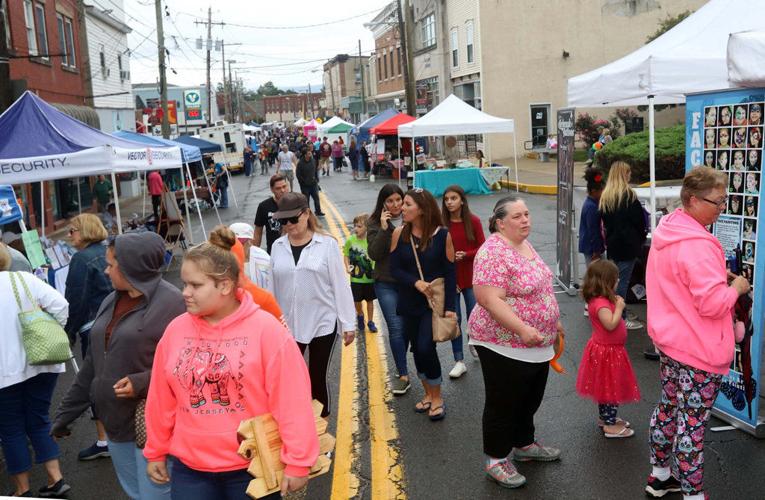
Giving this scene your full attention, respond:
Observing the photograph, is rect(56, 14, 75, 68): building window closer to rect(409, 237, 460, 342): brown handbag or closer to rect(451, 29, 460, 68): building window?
rect(451, 29, 460, 68): building window

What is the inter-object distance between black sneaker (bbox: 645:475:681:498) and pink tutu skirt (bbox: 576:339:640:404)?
0.84m

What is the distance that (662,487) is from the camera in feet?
14.7

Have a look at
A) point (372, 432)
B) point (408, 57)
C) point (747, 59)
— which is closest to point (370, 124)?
point (408, 57)

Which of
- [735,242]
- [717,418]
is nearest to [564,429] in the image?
[717,418]

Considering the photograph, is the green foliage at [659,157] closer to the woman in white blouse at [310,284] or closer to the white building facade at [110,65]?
the woman in white blouse at [310,284]

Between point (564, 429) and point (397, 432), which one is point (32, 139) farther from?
point (564, 429)

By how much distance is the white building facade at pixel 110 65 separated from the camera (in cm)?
3000

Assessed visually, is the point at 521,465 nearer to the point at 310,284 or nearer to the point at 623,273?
the point at 310,284

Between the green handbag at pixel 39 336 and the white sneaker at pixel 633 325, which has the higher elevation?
the green handbag at pixel 39 336

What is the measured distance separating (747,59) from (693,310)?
5.90ft

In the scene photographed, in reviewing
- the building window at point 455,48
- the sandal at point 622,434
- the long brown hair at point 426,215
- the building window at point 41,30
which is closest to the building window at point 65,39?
the building window at point 41,30

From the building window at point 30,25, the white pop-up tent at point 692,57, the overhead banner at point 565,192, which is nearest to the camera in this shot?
the white pop-up tent at point 692,57

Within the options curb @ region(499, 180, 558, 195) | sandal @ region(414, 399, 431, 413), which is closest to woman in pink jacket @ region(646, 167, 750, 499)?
sandal @ region(414, 399, 431, 413)

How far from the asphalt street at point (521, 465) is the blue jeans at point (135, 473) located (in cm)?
120
